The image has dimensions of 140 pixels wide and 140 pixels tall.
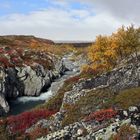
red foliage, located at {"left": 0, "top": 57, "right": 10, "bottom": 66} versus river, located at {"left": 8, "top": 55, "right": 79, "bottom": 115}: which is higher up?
red foliage, located at {"left": 0, "top": 57, "right": 10, "bottom": 66}

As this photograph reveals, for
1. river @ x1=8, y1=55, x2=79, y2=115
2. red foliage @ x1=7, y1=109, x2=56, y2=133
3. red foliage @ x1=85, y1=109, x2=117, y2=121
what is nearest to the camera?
red foliage @ x1=85, y1=109, x2=117, y2=121

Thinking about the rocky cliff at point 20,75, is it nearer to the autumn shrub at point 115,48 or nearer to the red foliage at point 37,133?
the autumn shrub at point 115,48

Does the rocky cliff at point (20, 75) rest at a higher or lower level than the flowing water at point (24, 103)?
higher

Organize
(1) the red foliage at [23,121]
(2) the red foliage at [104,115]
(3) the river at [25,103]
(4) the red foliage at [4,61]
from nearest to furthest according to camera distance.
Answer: (2) the red foliage at [104,115]
(1) the red foliage at [23,121]
(3) the river at [25,103]
(4) the red foliage at [4,61]

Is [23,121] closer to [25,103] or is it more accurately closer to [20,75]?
[25,103]

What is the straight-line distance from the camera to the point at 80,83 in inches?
1941

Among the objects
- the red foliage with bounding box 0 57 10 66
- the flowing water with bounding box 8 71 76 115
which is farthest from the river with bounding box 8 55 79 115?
the red foliage with bounding box 0 57 10 66

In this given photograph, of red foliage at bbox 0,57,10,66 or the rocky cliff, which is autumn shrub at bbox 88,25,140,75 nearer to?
the rocky cliff

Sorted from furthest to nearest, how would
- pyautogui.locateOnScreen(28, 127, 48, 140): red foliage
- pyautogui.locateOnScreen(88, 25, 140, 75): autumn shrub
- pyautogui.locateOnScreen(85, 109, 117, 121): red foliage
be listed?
pyautogui.locateOnScreen(88, 25, 140, 75): autumn shrub → pyautogui.locateOnScreen(28, 127, 48, 140): red foliage → pyautogui.locateOnScreen(85, 109, 117, 121): red foliage

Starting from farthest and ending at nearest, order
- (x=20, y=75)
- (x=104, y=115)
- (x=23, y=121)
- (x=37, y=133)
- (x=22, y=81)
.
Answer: (x=20, y=75) < (x=22, y=81) < (x=23, y=121) < (x=37, y=133) < (x=104, y=115)

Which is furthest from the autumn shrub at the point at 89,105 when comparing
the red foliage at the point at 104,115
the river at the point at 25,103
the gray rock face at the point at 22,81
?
the gray rock face at the point at 22,81

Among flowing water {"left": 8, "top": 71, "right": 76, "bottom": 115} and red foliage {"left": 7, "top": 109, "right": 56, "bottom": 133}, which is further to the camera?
flowing water {"left": 8, "top": 71, "right": 76, "bottom": 115}

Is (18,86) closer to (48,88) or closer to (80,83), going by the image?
(48,88)

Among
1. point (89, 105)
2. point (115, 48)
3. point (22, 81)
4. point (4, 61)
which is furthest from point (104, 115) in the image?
point (4, 61)
